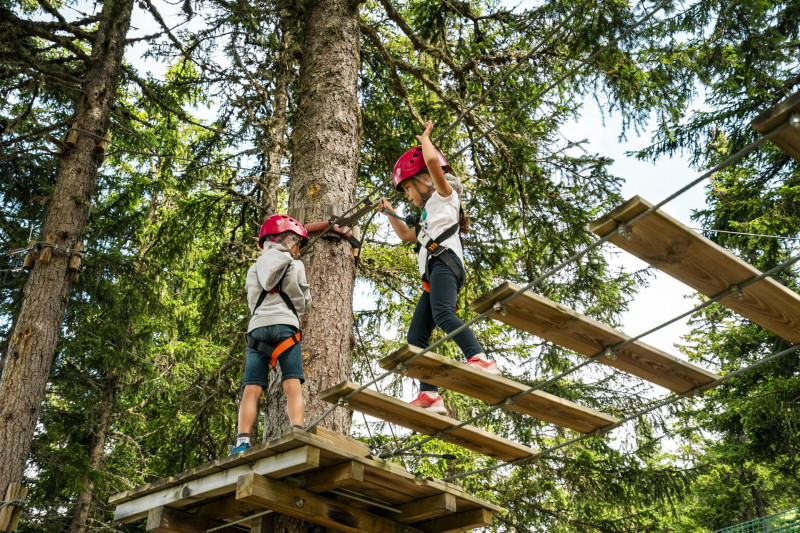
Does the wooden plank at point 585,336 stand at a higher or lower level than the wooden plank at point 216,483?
higher

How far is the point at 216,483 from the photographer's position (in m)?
3.96

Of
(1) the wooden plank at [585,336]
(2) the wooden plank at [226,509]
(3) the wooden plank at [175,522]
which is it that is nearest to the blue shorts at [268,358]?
(2) the wooden plank at [226,509]

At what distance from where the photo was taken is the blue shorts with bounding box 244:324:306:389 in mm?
4555

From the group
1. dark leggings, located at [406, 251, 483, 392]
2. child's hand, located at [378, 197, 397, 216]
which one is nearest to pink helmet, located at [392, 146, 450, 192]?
child's hand, located at [378, 197, 397, 216]

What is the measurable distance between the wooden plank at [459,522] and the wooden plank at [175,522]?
1371 mm

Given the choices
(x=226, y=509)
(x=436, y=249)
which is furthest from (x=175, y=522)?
(x=436, y=249)

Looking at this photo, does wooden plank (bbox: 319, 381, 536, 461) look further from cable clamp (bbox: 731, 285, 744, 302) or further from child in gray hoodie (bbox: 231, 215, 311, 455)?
cable clamp (bbox: 731, 285, 744, 302)

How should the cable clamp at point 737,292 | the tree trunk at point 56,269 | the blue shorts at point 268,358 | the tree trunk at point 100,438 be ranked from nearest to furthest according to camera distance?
the cable clamp at point 737,292 → the blue shorts at point 268,358 → the tree trunk at point 56,269 → the tree trunk at point 100,438

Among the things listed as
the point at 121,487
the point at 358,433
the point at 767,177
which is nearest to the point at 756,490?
the point at 767,177

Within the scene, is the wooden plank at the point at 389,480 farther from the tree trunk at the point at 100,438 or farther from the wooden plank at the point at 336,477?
the tree trunk at the point at 100,438

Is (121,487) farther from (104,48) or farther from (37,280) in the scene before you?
(104,48)

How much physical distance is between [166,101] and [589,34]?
7.40 m

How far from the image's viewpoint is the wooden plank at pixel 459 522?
174 inches

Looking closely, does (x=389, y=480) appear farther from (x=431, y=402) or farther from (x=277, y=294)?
(x=277, y=294)
